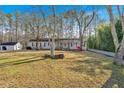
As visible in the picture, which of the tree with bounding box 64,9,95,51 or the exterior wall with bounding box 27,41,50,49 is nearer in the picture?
the tree with bounding box 64,9,95,51

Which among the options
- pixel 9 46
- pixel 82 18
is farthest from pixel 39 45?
pixel 82 18

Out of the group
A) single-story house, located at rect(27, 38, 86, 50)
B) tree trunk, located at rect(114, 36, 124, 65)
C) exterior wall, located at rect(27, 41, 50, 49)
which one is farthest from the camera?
exterior wall, located at rect(27, 41, 50, 49)

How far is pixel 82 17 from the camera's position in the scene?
54.2 feet

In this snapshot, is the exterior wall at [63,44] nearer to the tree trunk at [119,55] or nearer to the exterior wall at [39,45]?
the exterior wall at [39,45]

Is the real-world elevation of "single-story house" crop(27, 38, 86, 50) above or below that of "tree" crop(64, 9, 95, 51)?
below

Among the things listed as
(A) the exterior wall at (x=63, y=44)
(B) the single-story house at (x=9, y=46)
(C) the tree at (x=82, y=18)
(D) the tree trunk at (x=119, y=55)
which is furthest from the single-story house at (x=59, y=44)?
(D) the tree trunk at (x=119, y=55)

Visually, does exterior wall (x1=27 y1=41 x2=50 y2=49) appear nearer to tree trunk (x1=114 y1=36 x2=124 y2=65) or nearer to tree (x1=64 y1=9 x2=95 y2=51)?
tree (x1=64 y1=9 x2=95 y2=51)

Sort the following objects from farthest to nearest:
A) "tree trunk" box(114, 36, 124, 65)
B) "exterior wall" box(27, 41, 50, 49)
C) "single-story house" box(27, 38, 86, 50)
→ "exterior wall" box(27, 41, 50, 49)
"single-story house" box(27, 38, 86, 50)
"tree trunk" box(114, 36, 124, 65)

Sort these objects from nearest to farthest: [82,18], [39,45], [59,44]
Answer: [82,18] → [59,44] → [39,45]

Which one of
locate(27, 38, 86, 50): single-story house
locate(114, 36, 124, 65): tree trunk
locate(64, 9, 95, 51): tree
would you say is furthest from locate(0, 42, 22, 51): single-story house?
locate(114, 36, 124, 65): tree trunk

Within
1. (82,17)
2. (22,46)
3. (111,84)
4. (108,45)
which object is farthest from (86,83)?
(22,46)

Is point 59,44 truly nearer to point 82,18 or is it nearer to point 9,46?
point 82,18

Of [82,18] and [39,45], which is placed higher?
[82,18]

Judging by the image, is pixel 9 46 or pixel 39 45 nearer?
pixel 9 46
